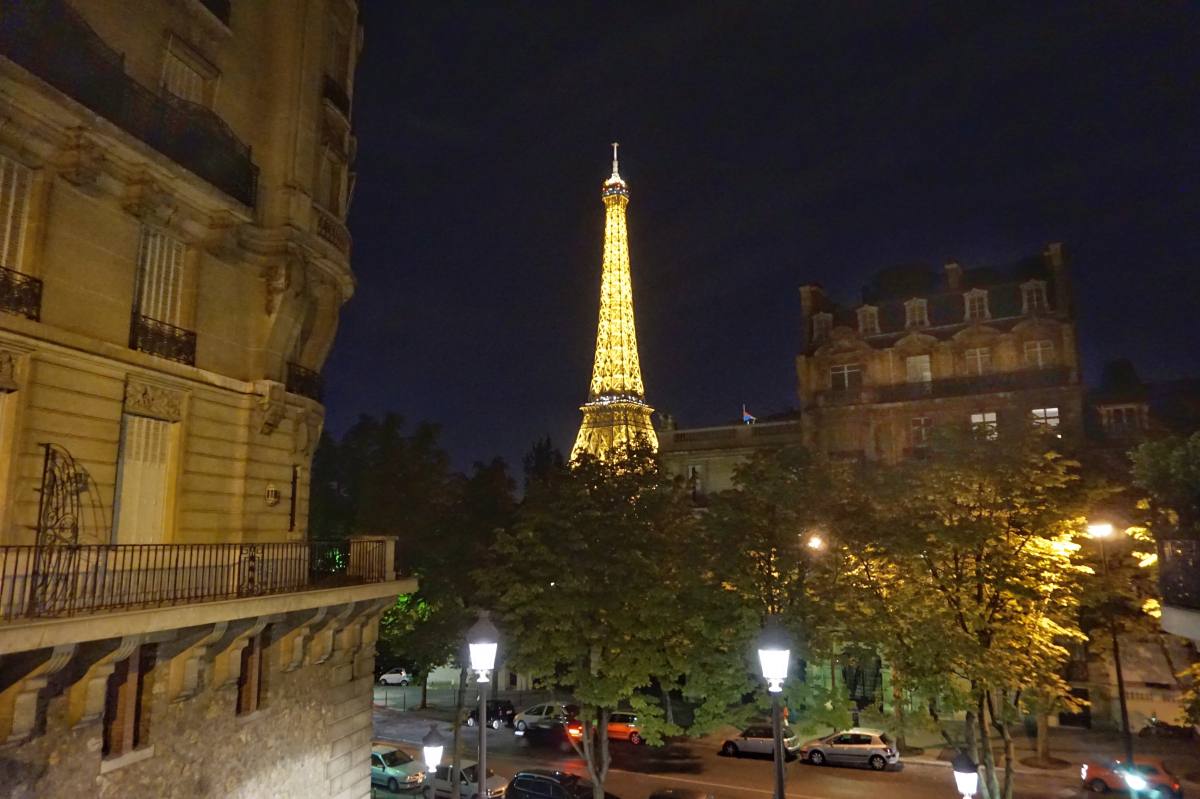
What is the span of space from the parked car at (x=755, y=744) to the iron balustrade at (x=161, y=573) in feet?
64.9

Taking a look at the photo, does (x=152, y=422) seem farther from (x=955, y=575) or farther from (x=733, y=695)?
(x=955, y=575)

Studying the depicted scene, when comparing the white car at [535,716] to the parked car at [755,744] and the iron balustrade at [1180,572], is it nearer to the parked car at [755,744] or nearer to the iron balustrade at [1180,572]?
the parked car at [755,744]

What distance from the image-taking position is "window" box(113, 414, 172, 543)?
14.8 metres

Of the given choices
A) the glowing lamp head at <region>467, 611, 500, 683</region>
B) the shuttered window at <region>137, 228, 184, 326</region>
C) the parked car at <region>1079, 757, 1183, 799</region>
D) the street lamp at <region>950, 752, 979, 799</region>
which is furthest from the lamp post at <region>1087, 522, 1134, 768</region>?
the shuttered window at <region>137, 228, 184, 326</region>

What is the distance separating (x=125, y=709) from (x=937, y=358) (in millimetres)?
42109

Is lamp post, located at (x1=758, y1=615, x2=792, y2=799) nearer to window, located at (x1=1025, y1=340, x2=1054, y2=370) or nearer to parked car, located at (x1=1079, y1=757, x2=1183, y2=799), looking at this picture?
parked car, located at (x1=1079, y1=757, x2=1183, y2=799)

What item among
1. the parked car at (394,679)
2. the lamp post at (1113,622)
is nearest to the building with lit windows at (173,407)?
the lamp post at (1113,622)

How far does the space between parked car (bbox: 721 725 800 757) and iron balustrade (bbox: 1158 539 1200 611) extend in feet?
65.9

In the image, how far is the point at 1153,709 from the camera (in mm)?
34969

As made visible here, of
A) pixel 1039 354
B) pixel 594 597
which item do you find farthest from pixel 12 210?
pixel 1039 354

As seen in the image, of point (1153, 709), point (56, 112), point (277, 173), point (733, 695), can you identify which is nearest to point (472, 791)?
point (733, 695)

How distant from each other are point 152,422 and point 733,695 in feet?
55.7

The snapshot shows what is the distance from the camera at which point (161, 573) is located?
13.1 metres

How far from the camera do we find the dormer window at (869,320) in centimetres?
4703
